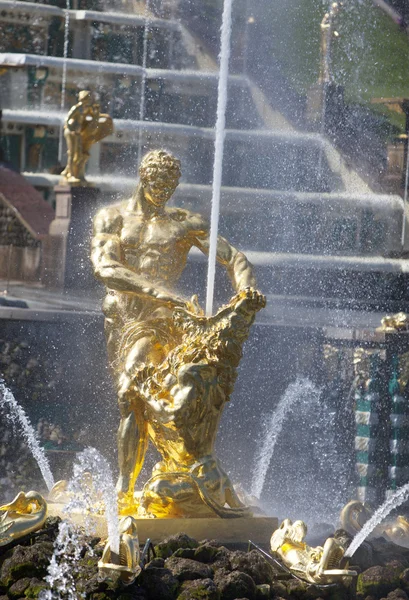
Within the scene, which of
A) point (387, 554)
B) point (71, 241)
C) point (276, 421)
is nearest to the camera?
point (387, 554)

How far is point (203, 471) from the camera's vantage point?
7.99m

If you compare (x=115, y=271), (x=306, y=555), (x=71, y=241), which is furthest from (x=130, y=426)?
(x=71, y=241)

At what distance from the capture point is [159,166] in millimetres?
8281

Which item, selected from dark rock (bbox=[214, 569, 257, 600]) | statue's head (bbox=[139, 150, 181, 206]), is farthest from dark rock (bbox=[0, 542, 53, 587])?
statue's head (bbox=[139, 150, 181, 206])

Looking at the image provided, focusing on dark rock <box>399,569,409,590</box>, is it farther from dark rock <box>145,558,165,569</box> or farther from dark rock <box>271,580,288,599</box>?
dark rock <box>145,558,165,569</box>

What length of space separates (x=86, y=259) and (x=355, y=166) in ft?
10.5

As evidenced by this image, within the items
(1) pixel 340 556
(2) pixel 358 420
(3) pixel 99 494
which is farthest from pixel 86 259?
(1) pixel 340 556

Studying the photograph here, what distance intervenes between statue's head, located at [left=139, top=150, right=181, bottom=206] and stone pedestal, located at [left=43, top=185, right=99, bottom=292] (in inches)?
177

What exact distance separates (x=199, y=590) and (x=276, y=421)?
4.97 meters

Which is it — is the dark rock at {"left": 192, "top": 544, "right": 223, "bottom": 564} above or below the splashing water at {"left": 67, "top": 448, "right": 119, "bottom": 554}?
below

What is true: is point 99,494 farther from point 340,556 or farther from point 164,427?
point 340,556

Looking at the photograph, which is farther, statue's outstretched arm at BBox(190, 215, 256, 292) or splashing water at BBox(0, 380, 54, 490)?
splashing water at BBox(0, 380, 54, 490)

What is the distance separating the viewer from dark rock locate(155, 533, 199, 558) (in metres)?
7.43

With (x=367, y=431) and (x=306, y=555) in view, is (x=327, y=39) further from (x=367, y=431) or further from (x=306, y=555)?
(x=306, y=555)
